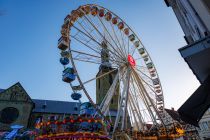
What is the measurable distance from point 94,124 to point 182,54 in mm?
10504

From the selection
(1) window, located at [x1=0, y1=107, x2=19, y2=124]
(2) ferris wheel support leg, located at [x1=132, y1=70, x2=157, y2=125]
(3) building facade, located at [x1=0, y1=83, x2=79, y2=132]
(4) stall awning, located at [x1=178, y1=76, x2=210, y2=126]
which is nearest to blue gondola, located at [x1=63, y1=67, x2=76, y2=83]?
(2) ferris wheel support leg, located at [x1=132, y1=70, x2=157, y2=125]

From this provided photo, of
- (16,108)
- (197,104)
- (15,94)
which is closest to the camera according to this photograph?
(197,104)

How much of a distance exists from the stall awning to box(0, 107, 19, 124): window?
35.0 metres

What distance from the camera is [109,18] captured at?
19188 mm

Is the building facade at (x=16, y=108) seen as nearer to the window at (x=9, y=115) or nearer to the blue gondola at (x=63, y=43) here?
the window at (x=9, y=115)

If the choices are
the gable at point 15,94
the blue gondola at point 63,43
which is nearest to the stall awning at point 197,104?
the blue gondola at point 63,43

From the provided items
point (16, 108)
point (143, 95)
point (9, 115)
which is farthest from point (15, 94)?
point (143, 95)

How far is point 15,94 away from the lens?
34.7m

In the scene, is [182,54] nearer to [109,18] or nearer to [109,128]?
[109,128]

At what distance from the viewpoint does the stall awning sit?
3.70 metres

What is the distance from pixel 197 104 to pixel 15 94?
122 feet

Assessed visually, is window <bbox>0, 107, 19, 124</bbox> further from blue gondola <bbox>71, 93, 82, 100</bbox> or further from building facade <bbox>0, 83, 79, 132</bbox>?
blue gondola <bbox>71, 93, 82, 100</bbox>

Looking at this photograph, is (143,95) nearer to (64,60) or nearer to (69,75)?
(69,75)

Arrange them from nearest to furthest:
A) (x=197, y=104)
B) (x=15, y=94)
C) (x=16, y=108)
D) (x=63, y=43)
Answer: (x=197, y=104) → (x=63, y=43) → (x=16, y=108) → (x=15, y=94)
